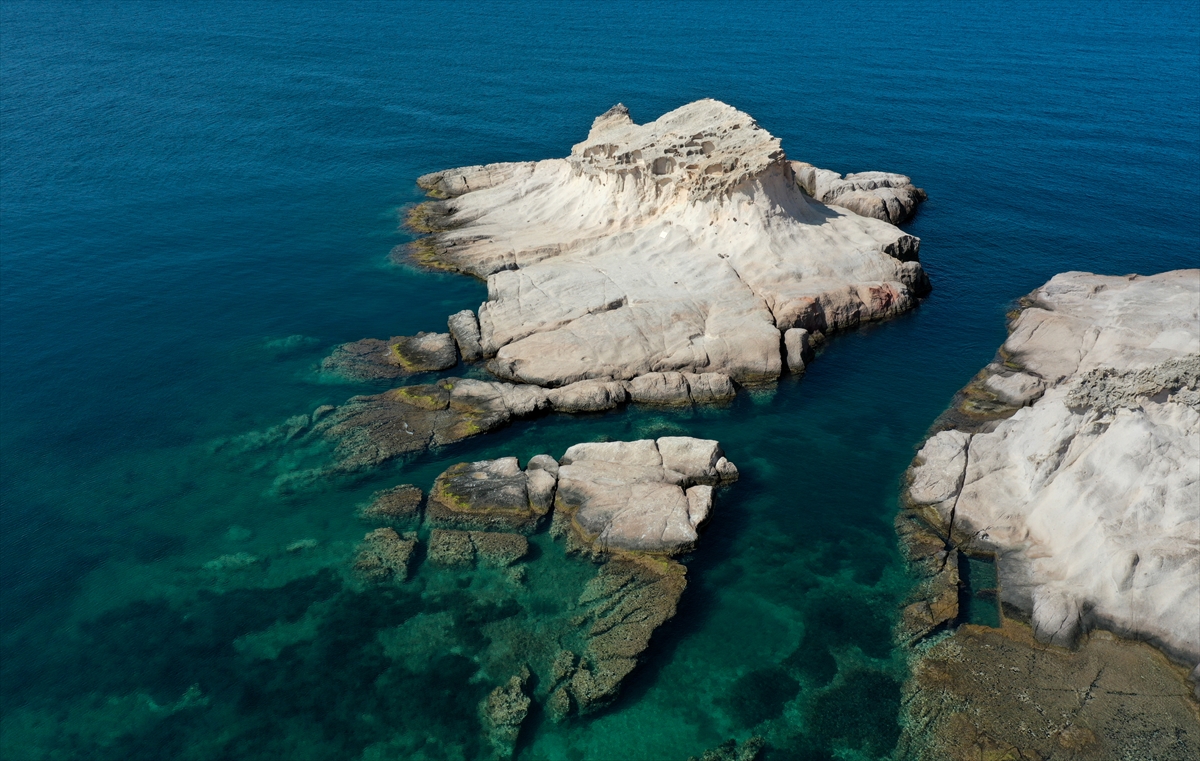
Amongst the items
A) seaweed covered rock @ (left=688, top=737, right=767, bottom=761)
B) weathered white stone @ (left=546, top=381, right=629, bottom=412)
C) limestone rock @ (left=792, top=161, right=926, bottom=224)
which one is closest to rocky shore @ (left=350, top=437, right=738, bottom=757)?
seaweed covered rock @ (left=688, top=737, right=767, bottom=761)

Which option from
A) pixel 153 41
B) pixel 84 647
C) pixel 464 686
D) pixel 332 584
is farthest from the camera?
pixel 153 41

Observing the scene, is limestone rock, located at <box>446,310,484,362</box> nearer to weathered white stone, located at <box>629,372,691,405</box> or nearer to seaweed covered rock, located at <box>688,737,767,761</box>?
weathered white stone, located at <box>629,372,691,405</box>

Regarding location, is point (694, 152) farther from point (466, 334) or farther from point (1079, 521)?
point (1079, 521)

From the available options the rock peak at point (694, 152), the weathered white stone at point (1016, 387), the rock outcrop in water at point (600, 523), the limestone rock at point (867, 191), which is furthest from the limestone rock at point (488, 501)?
the limestone rock at point (867, 191)

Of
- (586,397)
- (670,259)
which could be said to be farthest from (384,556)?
(670,259)

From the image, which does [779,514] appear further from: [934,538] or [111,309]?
[111,309]

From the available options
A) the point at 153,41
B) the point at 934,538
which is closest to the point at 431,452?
the point at 934,538

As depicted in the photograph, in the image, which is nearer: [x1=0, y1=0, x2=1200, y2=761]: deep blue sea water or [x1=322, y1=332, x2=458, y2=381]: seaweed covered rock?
[x1=0, y1=0, x2=1200, y2=761]: deep blue sea water
